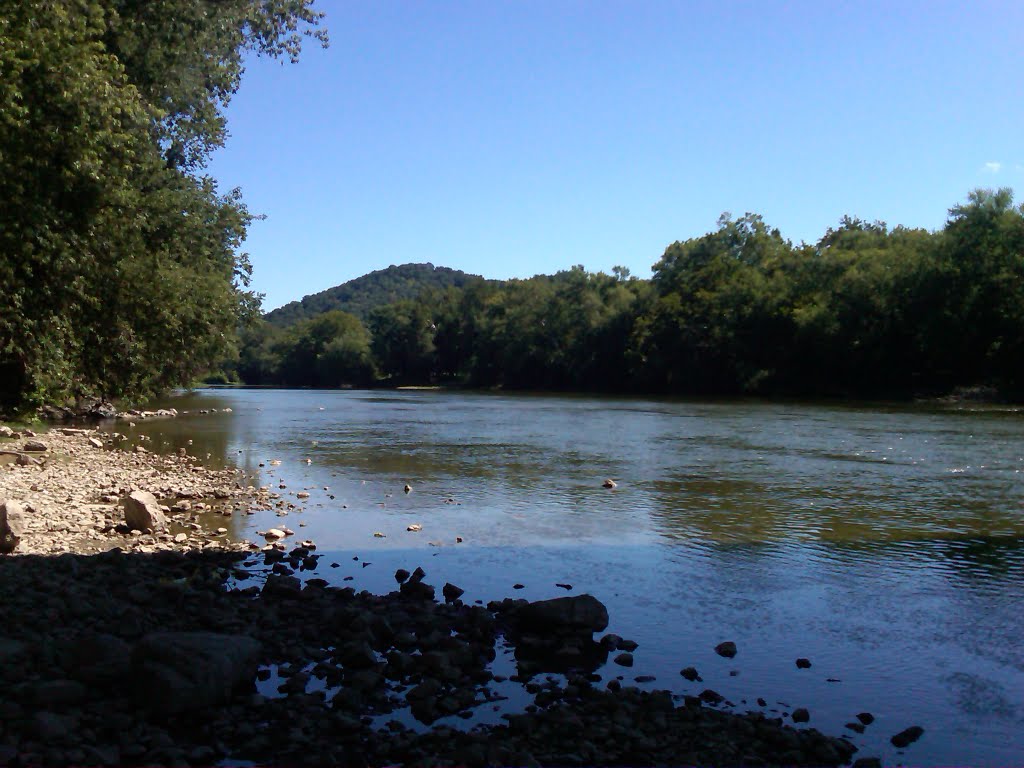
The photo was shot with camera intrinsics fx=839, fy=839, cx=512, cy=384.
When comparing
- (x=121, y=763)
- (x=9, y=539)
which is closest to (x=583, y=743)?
(x=121, y=763)

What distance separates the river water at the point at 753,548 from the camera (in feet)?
27.4

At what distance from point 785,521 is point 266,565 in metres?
10.5

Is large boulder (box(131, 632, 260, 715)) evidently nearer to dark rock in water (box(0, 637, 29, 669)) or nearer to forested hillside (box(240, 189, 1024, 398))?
dark rock in water (box(0, 637, 29, 669))

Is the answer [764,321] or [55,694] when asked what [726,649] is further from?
[764,321]

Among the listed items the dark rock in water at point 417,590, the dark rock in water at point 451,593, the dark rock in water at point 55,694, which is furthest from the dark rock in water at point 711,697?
the dark rock in water at point 55,694

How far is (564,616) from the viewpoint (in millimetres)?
9445

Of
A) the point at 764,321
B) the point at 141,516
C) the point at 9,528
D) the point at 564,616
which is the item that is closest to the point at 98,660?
the point at 564,616

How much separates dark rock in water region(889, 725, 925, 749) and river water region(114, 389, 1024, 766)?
0.09 metres

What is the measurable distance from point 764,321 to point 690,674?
281 ft

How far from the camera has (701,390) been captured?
95938 millimetres

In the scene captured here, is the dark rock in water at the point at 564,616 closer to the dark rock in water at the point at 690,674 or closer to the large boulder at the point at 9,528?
the dark rock in water at the point at 690,674

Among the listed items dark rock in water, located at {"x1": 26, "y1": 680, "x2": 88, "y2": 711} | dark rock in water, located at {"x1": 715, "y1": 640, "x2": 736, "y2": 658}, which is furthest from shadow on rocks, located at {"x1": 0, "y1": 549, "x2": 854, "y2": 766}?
dark rock in water, located at {"x1": 715, "y1": 640, "x2": 736, "y2": 658}

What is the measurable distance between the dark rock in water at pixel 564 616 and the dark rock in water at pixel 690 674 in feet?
4.43

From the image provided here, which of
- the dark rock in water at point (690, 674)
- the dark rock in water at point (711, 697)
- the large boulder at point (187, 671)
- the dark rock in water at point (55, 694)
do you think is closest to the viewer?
the dark rock in water at point (55, 694)
